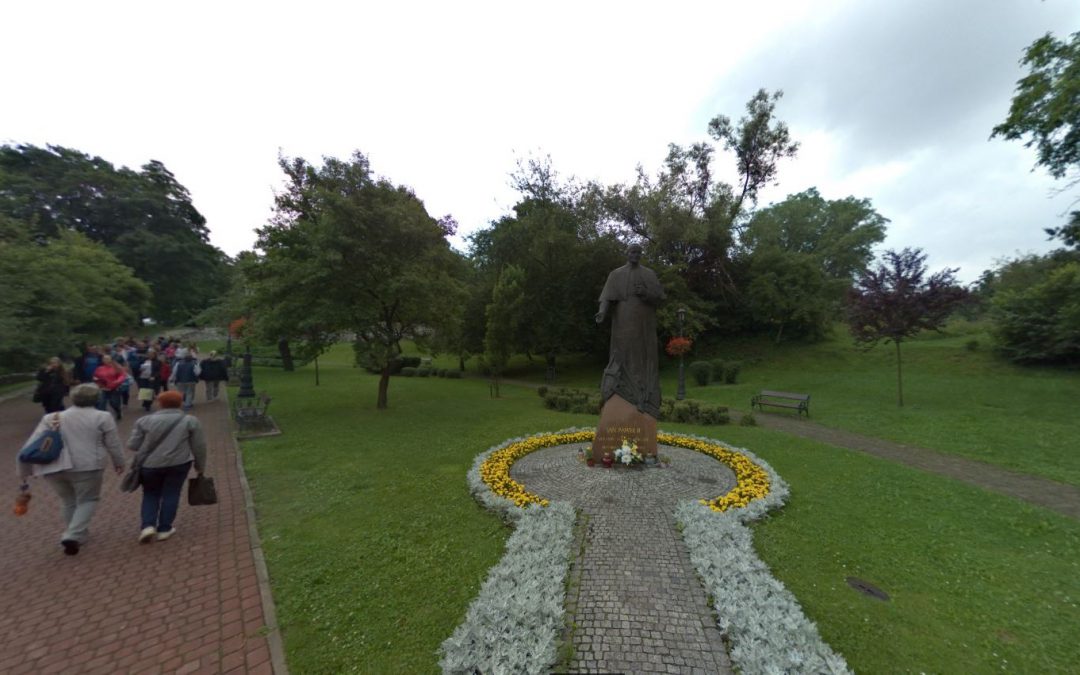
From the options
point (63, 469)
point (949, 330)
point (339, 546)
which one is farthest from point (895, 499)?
point (949, 330)

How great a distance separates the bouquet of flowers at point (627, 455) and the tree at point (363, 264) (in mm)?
8588

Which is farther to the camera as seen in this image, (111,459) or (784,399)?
(784,399)

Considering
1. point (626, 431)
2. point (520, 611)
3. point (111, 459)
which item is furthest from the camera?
point (626, 431)

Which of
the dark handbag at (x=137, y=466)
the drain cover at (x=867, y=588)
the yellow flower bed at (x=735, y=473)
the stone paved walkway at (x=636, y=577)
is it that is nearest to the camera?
the stone paved walkway at (x=636, y=577)

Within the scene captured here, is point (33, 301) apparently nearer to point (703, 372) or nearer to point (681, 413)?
point (681, 413)

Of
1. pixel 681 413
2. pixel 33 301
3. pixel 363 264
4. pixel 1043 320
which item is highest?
pixel 363 264

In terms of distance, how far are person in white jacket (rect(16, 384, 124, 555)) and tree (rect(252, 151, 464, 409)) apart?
7.57 meters

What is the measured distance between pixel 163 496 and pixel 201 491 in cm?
52

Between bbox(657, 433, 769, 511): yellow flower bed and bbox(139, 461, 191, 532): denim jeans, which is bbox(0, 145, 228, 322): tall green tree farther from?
bbox(657, 433, 769, 511): yellow flower bed

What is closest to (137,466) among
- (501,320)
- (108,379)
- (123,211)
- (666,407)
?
(108,379)

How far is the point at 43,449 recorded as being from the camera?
16.5ft

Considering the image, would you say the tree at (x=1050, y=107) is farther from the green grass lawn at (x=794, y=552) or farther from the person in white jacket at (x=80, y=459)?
the person in white jacket at (x=80, y=459)

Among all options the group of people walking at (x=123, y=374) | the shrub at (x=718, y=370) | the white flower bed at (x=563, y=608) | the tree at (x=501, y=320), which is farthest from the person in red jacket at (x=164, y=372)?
the shrub at (x=718, y=370)

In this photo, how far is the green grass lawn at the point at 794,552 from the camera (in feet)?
12.7
